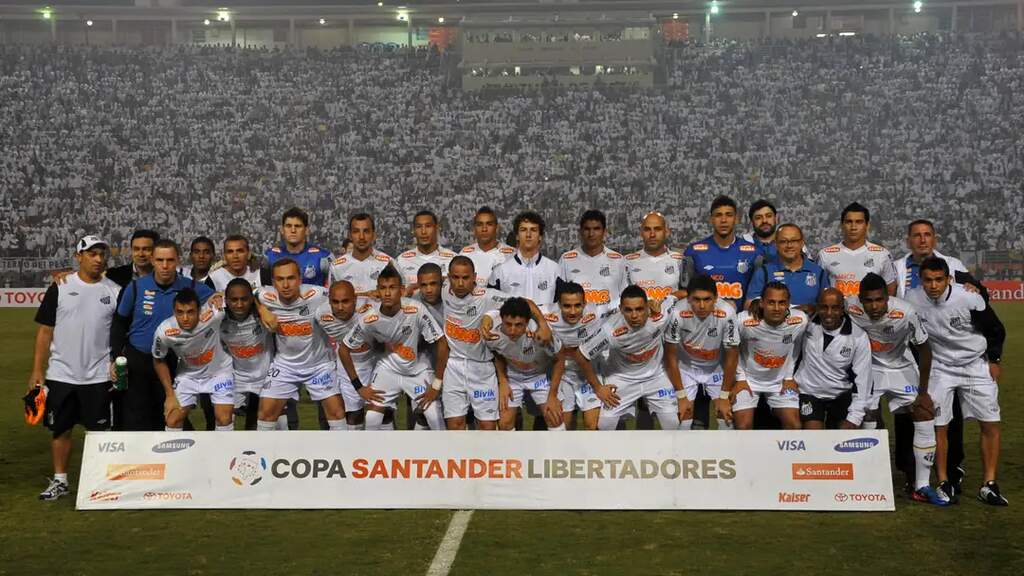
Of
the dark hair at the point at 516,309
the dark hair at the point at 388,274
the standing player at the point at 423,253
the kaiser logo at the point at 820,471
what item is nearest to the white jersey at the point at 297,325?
the dark hair at the point at 388,274

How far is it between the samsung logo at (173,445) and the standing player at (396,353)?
5.44 ft

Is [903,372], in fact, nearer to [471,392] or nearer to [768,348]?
[768,348]

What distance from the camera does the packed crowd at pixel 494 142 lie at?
3784 centimetres

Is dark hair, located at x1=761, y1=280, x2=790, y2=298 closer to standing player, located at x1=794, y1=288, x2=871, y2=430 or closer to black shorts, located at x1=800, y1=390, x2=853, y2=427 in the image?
standing player, located at x1=794, y1=288, x2=871, y2=430

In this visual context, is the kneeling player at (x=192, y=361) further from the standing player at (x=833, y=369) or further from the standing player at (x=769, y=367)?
the standing player at (x=833, y=369)

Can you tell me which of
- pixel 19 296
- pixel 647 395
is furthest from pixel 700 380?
pixel 19 296

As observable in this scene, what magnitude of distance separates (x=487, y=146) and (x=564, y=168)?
3613mm

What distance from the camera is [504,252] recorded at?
35.0 ft

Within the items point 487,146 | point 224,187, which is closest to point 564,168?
point 487,146

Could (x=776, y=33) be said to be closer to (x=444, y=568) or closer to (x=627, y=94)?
(x=627, y=94)

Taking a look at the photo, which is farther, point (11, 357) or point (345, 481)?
point (11, 357)

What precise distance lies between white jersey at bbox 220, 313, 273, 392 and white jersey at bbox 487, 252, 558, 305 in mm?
2145

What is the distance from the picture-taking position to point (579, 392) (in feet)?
31.5

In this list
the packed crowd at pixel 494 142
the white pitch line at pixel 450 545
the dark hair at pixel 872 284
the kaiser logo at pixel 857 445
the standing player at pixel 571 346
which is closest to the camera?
the white pitch line at pixel 450 545
